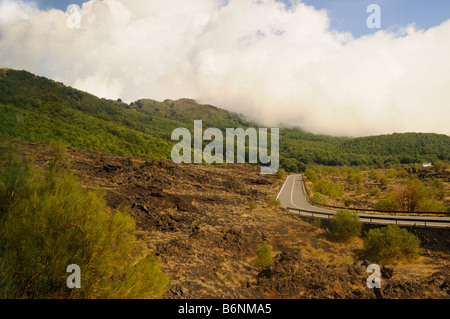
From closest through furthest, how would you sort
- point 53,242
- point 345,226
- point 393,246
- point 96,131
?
1. point 53,242
2. point 393,246
3. point 345,226
4. point 96,131

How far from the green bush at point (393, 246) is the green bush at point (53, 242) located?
14932 mm

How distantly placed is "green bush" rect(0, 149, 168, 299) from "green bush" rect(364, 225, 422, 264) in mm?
14932

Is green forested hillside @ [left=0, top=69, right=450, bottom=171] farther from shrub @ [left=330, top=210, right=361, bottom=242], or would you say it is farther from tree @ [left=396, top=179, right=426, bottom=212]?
tree @ [left=396, top=179, right=426, bottom=212]

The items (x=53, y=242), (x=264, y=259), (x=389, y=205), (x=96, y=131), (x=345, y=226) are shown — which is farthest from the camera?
(x=96, y=131)

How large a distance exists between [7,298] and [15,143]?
445cm

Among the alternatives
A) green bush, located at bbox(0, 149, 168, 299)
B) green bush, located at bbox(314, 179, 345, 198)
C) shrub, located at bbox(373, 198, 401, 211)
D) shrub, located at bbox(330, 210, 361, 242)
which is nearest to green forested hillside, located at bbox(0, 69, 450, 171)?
green bush, located at bbox(0, 149, 168, 299)

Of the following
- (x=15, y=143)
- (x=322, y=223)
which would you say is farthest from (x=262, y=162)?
(x=15, y=143)

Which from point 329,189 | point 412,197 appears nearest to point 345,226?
point 412,197

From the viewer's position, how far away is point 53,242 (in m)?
5.89

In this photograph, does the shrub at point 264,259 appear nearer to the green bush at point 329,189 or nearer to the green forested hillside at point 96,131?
the green forested hillside at point 96,131

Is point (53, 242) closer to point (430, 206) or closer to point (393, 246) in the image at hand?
point (393, 246)

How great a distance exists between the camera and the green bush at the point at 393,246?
14.7m

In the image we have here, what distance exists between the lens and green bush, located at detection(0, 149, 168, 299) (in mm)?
5488

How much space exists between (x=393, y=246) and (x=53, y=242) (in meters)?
18.4
